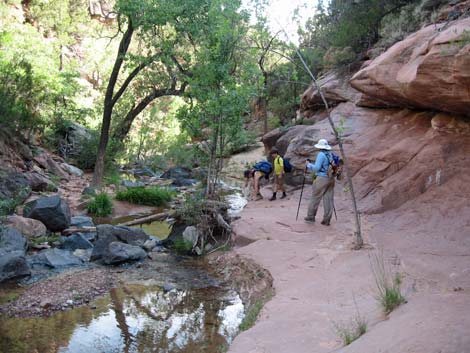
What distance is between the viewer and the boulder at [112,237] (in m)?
9.80

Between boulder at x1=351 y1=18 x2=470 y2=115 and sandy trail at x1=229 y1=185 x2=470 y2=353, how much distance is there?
2403 mm

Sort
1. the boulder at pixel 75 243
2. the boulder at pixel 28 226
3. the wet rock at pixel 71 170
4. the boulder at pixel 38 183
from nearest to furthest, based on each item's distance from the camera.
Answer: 1. the boulder at pixel 75 243
2. the boulder at pixel 28 226
3. the boulder at pixel 38 183
4. the wet rock at pixel 71 170

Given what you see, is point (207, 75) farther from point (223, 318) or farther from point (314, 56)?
point (314, 56)

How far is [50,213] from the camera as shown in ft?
37.4

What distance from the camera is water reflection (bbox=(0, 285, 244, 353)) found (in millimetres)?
5781

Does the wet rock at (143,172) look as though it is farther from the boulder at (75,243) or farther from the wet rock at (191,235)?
the wet rock at (191,235)

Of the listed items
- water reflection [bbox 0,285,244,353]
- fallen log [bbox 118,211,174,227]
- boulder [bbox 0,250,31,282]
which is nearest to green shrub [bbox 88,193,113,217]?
fallen log [bbox 118,211,174,227]

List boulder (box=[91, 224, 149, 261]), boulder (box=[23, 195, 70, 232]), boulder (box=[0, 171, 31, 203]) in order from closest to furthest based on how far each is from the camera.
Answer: boulder (box=[91, 224, 149, 261]) → boulder (box=[23, 195, 70, 232]) → boulder (box=[0, 171, 31, 203])

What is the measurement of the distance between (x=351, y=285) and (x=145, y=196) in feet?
35.3

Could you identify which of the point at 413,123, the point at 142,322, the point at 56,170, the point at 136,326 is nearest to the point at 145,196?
the point at 56,170

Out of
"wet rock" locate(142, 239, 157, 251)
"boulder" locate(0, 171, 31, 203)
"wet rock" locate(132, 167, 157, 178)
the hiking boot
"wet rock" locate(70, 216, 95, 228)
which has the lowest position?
"wet rock" locate(142, 239, 157, 251)

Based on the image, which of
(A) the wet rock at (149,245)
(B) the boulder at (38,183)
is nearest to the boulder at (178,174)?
(B) the boulder at (38,183)

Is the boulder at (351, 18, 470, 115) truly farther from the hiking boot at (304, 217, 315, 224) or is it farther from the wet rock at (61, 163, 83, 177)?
the wet rock at (61, 163, 83, 177)

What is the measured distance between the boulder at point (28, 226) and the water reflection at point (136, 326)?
3.91 m
